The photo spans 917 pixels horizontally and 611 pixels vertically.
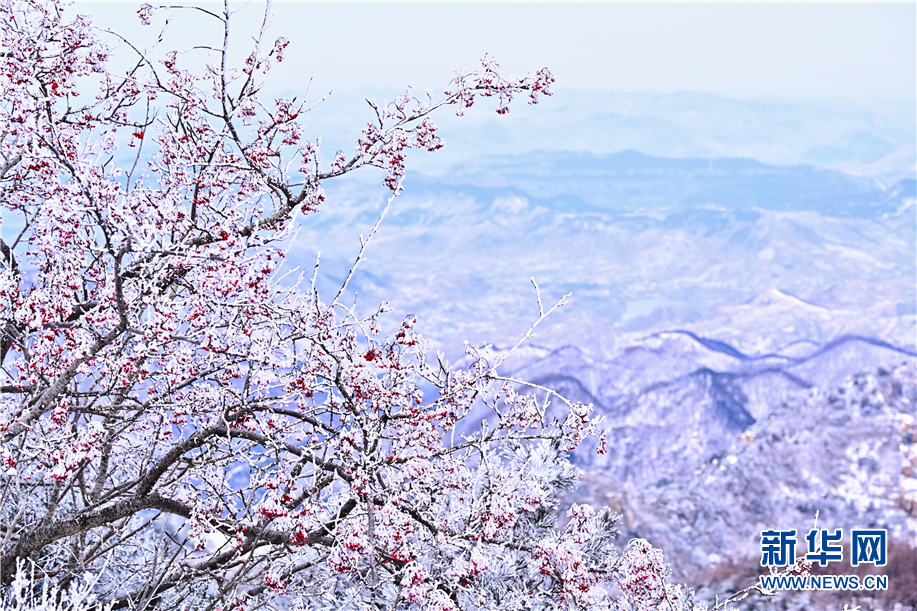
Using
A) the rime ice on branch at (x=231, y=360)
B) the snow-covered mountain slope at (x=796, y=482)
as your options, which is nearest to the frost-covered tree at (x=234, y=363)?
the rime ice on branch at (x=231, y=360)

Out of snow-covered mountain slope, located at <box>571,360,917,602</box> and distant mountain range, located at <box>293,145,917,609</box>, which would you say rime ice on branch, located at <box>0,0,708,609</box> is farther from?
snow-covered mountain slope, located at <box>571,360,917,602</box>

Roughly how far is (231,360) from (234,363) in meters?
0.04

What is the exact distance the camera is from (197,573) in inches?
197

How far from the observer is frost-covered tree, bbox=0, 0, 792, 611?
13.2 ft

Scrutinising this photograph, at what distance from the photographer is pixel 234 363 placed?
4.14 metres

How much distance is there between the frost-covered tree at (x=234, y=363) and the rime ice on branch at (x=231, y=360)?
0.02 m

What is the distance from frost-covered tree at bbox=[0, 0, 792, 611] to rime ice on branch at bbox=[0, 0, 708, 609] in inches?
0.7

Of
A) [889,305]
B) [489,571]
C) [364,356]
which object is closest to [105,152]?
[364,356]

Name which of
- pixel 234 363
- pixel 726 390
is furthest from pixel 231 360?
pixel 726 390

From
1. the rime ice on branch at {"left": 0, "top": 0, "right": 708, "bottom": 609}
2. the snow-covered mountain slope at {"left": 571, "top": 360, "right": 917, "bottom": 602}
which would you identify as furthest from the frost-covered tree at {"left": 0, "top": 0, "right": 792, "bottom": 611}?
the snow-covered mountain slope at {"left": 571, "top": 360, "right": 917, "bottom": 602}

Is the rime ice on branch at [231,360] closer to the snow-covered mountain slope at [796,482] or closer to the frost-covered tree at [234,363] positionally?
the frost-covered tree at [234,363]

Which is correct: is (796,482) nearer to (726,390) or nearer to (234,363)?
(234,363)

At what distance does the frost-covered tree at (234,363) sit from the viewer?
4023 millimetres

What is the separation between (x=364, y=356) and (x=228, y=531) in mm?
1545
